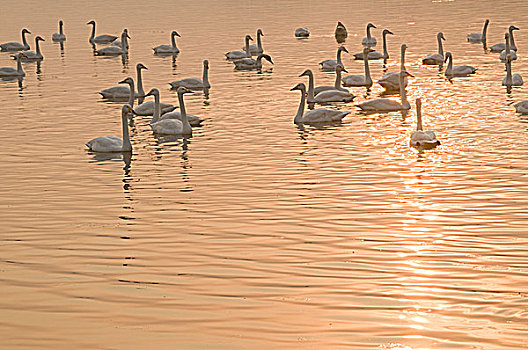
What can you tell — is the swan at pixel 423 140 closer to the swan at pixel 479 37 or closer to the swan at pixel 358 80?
the swan at pixel 358 80

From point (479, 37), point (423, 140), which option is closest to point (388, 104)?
point (423, 140)

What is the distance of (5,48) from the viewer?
60.2m

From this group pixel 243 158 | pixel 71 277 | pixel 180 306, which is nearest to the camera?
pixel 180 306

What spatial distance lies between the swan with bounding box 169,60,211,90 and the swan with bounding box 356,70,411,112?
351 inches

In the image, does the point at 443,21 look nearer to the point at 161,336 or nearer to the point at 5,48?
the point at 5,48

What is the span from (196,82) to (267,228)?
2159cm

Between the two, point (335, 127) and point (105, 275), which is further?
point (335, 127)

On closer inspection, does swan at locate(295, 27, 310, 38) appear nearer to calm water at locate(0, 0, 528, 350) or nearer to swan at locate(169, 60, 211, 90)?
swan at locate(169, 60, 211, 90)

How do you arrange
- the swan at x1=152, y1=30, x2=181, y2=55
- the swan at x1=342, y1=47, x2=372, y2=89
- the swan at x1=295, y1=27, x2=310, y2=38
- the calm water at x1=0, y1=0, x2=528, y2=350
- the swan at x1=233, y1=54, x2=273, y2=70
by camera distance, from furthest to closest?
1. the swan at x1=295, y1=27, x2=310, y2=38
2. the swan at x1=152, y1=30, x2=181, y2=55
3. the swan at x1=233, y1=54, x2=273, y2=70
4. the swan at x1=342, y1=47, x2=372, y2=89
5. the calm water at x1=0, y1=0, x2=528, y2=350

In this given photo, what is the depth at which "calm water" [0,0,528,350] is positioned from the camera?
12.6 m

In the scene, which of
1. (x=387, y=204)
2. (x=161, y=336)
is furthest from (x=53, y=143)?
(x=161, y=336)

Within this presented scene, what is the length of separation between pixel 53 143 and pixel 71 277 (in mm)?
12948

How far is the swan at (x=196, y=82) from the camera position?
126 ft

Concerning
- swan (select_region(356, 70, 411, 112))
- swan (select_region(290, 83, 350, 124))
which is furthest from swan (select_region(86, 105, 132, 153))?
swan (select_region(356, 70, 411, 112))
